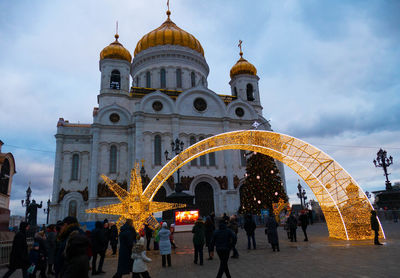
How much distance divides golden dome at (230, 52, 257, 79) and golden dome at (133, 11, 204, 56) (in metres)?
5.81

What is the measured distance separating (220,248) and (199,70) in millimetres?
35294

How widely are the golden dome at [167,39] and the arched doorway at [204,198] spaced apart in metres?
20.1

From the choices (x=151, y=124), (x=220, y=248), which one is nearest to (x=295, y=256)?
(x=220, y=248)

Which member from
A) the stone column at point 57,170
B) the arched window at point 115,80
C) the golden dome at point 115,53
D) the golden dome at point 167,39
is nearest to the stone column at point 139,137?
the arched window at point 115,80

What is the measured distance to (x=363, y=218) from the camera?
12508 mm

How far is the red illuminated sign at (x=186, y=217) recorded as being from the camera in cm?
1745

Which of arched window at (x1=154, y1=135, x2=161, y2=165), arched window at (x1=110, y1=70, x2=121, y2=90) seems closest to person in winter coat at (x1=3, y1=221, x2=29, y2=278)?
arched window at (x1=154, y1=135, x2=161, y2=165)

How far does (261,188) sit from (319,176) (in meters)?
10.3

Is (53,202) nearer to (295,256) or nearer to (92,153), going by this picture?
(92,153)

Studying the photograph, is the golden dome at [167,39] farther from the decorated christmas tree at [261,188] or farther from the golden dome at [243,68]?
the decorated christmas tree at [261,188]

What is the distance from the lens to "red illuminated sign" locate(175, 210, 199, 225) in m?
17.5

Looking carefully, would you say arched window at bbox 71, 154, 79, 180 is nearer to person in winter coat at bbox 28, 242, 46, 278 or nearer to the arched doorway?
the arched doorway

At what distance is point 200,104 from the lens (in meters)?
33.0

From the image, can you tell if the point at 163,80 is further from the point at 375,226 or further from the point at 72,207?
the point at 375,226
